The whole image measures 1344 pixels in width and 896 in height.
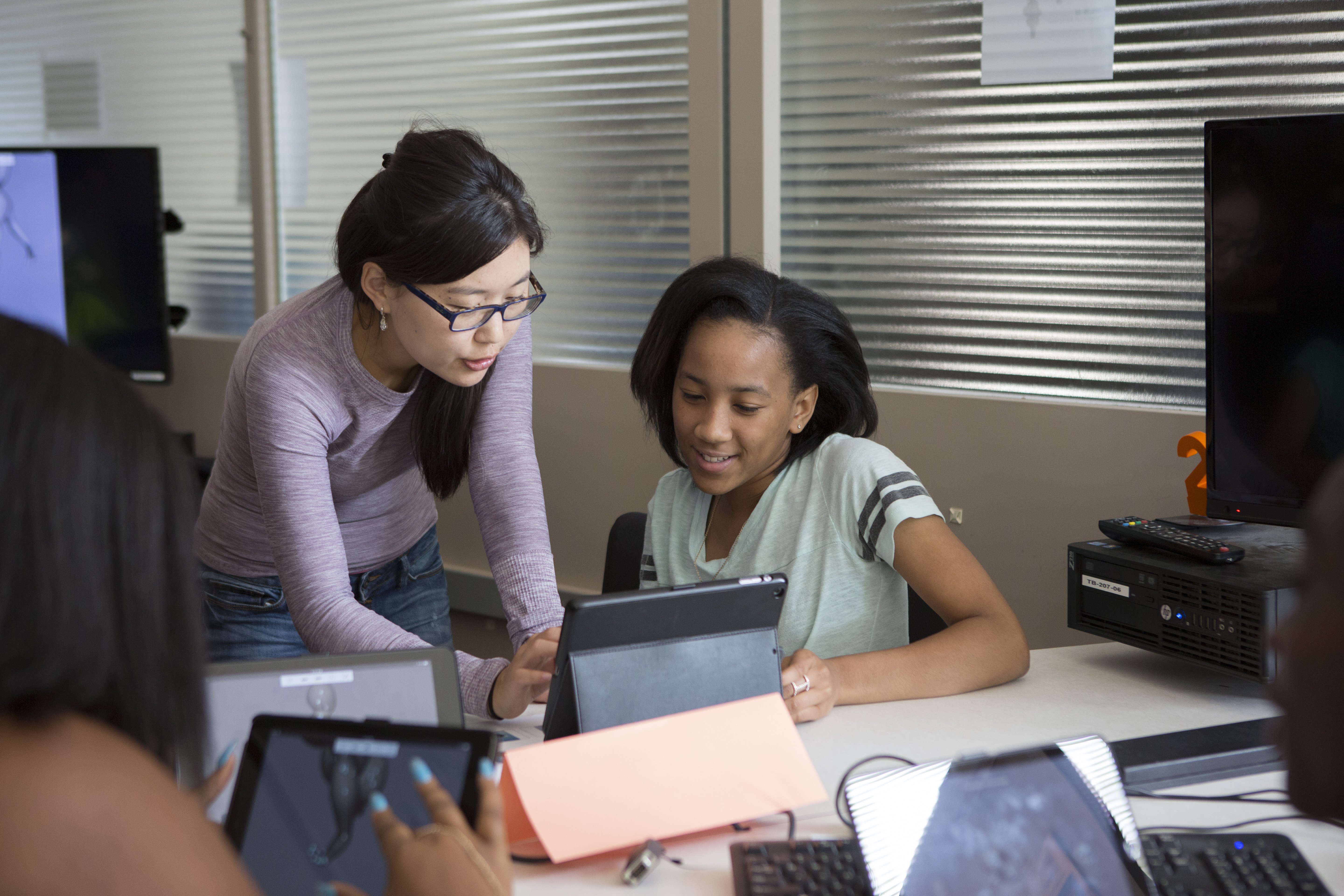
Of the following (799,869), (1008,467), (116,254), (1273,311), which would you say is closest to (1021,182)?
(1008,467)

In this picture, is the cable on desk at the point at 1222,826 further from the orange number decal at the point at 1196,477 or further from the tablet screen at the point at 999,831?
the orange number decal at the point at 1196,477

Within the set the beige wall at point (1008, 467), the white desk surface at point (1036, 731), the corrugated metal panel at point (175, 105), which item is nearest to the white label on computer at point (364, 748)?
the white desk surface at point (1036, 731)

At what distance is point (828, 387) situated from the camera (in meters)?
1.69

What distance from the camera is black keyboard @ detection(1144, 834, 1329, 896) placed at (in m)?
0.91

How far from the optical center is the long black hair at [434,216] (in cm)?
140

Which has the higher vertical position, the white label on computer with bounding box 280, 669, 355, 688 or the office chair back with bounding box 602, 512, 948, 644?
the white label on computer with bounding box 280, 669, 355, 688

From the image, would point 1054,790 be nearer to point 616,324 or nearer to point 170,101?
point 616,324

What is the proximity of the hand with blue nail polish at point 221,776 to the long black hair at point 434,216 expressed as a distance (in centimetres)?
69

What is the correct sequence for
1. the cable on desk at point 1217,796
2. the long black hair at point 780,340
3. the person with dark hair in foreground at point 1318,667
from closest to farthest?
the person with dark hair in foreground at point 1318,667, the cable on desk at point 1217,796, the long black hair at point 780,340

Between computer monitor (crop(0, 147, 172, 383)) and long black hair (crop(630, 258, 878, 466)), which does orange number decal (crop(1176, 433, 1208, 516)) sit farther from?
computer monitor (crop(0, 147, 172, 383))

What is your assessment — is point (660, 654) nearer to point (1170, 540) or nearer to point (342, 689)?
point (342, 689)

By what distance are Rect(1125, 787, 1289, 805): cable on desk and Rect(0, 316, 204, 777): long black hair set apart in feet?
2.88

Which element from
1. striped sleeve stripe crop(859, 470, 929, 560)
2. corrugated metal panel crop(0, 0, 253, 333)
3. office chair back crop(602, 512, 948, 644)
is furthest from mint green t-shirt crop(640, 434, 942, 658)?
corrugated metal panel crop(0, 0, 253, 333)

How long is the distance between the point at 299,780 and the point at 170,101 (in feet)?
10.6
